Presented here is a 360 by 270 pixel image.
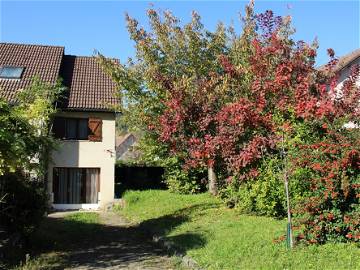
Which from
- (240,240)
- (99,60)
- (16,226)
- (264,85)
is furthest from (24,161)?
(99,60)

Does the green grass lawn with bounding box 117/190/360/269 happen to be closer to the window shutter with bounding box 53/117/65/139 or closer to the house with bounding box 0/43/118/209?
the house with bounding box 0/43/118/209

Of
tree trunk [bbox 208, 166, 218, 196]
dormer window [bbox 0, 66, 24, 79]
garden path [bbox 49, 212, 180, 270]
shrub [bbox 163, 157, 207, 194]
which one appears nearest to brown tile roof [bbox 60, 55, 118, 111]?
dormer window [bbox 0, 66, 24, 79]

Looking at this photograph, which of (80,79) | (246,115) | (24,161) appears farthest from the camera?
(80,79)

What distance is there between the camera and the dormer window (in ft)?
76.6

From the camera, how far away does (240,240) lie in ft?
33.4

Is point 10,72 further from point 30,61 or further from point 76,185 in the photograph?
point 76,185

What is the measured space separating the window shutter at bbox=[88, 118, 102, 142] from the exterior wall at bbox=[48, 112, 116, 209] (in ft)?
0.66

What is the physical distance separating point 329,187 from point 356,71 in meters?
2.90

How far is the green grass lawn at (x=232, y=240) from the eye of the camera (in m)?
8.30

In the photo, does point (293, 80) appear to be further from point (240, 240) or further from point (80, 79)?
point (80, 79)

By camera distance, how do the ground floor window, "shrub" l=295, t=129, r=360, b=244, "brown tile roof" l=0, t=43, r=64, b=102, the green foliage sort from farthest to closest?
the ground floor window → "brown tile roof" l=0, t=43, r=64, b=102 → "shrub" l=295, t=129, r=360, b=244 → the green foliage

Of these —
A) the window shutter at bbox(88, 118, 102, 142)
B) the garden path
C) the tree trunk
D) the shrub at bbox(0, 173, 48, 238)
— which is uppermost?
the window shutter at bbox(88, 118, 102, 142)

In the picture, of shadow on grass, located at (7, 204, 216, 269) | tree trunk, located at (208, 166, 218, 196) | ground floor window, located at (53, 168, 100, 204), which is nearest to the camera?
shadow on grass, located at (7, 204, 216, 269)

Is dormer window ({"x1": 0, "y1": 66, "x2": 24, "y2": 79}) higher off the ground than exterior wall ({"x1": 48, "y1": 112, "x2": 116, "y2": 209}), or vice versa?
dormer window ({"x1": 0, "y1": 66, "x2": 24, "y2": 79})
